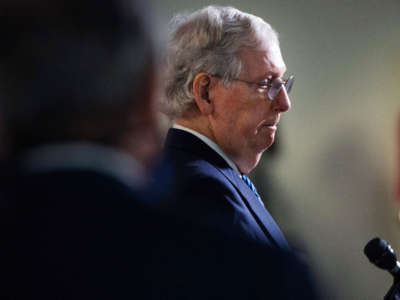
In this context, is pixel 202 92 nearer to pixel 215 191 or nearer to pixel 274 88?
pixel 274 88

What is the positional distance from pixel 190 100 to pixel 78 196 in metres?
1.17

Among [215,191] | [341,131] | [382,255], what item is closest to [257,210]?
[215,191]

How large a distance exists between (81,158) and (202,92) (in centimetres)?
118

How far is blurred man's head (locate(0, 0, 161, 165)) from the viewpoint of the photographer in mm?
502

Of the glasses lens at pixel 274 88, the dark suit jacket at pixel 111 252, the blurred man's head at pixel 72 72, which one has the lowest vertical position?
the glasses lens at pixel 274 88

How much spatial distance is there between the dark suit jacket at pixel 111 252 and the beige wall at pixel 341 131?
301cm

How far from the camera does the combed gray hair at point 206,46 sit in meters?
1.62

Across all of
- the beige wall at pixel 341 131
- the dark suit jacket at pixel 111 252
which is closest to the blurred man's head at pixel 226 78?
the dark suit jacket at pixel 111 252

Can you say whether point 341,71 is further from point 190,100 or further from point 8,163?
point 8,163

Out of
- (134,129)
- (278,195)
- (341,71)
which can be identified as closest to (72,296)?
(134,129)

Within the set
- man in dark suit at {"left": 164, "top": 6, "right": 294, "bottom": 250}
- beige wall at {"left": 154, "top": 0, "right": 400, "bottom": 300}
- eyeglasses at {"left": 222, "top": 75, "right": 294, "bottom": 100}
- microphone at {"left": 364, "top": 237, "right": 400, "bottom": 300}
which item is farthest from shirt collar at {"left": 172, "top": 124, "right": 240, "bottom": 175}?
beige wall at {"left": 154, "top": 0, "right": 400, "bottom": 300}

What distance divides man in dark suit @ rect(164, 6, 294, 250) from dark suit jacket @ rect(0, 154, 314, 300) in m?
0.97

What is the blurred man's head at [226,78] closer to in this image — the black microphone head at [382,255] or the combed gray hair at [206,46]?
the combed gray hair at [206,46]

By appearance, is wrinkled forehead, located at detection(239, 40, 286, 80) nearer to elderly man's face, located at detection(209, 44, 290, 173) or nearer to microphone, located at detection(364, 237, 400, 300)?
elderly man's face, located at detection(209, 44, 290, 173)
